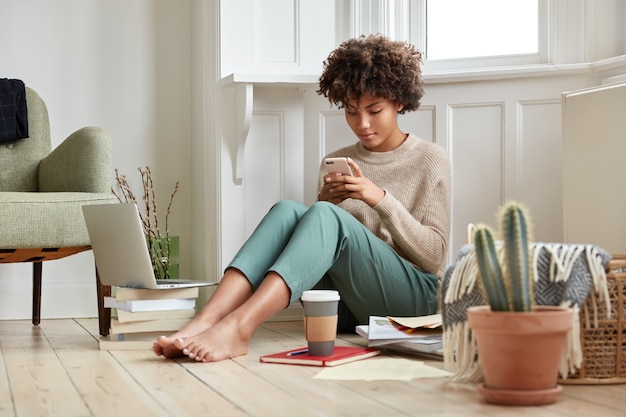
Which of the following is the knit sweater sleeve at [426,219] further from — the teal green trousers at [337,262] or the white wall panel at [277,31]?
the white wall panel at [277,31]

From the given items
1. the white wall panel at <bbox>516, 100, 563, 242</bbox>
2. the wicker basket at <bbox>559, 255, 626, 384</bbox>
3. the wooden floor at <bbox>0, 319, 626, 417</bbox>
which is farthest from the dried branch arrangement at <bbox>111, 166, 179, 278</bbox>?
the wicker basket at <bbox>559, 255, 626, 384</bbox>

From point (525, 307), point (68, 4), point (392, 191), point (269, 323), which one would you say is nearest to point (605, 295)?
point (525, 307)

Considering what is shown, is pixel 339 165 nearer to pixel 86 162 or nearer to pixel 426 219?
pixel 426 219

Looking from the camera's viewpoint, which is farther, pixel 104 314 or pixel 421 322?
pixel 104 314

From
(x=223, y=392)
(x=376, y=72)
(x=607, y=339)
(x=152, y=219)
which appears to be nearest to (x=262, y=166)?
(x=152, y=219)

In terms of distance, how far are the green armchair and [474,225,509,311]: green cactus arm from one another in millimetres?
1426

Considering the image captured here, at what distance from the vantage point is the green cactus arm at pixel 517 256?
1.47 metres

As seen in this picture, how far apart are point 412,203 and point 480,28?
0.83m

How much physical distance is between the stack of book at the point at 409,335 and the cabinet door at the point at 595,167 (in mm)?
533

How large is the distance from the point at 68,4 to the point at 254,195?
1.05 metres

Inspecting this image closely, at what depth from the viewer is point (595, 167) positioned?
8.04 feet

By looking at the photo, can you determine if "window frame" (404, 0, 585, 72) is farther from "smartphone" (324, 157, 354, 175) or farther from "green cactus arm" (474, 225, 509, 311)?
"green cactus arm" (474, 225, 509, 311)

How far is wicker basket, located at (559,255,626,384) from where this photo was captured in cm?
175

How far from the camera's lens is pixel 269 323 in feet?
10.1
